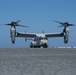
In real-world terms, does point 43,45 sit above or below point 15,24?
below

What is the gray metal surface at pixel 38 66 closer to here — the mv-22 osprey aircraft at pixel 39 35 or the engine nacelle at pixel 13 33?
the mv-22 osprey aircraft at pixel 39 35

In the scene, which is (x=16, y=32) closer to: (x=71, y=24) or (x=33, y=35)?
(x=33, y=35)

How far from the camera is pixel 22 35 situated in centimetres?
8875

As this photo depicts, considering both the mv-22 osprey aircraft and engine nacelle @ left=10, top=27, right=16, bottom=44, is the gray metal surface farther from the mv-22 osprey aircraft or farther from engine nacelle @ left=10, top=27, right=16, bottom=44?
engine nacelle @ left=10, top=27, right=16, bottom=44

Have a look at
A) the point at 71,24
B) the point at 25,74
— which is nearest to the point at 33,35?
the point at 71,24

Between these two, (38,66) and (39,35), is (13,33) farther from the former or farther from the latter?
(38,66)

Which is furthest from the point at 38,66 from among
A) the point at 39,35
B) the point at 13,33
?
the point at 13,33

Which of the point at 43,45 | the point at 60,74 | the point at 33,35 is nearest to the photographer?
the point at 60,74

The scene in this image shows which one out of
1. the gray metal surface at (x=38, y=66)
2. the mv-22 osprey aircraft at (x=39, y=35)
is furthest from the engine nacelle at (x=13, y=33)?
the gray metal surface at (x=38, y=66)

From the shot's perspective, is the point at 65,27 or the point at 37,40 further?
the point at 65,27

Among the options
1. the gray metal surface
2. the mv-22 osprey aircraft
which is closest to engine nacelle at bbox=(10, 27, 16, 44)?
the mv-22 osprey aircraft

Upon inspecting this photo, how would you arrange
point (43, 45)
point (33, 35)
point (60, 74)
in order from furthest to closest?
point (33, 35) → point (43, 45) → point (60, 74)

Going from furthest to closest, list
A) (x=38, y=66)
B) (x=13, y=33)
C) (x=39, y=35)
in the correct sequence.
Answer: (x=13, y=33) → (x=39, y=35) → (x=38, y=66)

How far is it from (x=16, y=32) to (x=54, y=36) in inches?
407
